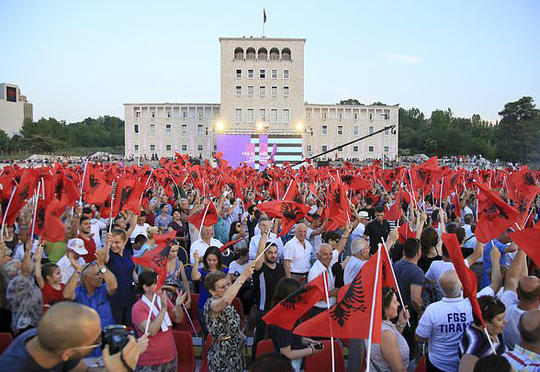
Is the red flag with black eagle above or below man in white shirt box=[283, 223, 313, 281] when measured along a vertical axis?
above

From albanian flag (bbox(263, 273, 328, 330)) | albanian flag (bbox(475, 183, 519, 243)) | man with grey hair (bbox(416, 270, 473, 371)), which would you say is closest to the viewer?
albanian flag (bbox(263, 273, 328, 330))

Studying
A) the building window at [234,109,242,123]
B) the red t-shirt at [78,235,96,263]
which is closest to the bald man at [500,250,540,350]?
the red t-shirt at [78,235,96,263]

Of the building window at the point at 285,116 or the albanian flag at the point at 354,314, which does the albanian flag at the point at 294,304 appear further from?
the building window at the point at 285,116

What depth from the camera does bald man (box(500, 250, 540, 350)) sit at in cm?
365

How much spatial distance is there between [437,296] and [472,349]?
1.80 meters

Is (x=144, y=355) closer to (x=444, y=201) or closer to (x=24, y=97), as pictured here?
(x=444, y=201)

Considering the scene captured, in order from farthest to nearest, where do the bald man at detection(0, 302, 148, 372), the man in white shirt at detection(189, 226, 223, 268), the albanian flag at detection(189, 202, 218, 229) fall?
the albanian flag at detection(189, 202, 218, 229)
the man in white shirt at detection(189, 226, 223, 268)
the bald man at detection(0, 302, 148, 372)

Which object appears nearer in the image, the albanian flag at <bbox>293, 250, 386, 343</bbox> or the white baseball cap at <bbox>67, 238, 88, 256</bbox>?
the albanian flag at <bbox>293, 250, 386, 343</bbox>

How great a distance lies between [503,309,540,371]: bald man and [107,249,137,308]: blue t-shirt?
3907mm

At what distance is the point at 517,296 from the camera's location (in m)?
3.99

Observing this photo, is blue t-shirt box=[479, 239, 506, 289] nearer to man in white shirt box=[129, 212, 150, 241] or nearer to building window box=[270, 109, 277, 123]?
man in white shirt box=[129, 212, 150, 241]

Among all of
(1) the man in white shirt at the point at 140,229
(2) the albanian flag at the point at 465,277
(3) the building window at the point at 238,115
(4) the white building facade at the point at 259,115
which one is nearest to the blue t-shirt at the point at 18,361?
(2) the albanian flag at the point at 465,277

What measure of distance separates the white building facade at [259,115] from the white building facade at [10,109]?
196 feet

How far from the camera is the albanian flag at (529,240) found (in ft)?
12.5
